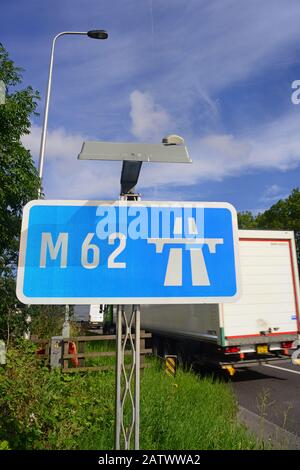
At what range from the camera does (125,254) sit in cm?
199

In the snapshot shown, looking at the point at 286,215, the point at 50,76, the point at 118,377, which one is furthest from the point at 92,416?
the point at 286,215

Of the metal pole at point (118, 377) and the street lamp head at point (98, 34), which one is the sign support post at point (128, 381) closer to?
the metal pole at point (118, 377)

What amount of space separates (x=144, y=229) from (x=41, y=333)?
11.3 meters

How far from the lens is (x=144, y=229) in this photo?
6.72 ft

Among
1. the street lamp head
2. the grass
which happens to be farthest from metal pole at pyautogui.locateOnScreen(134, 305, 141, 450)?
the street lamp head

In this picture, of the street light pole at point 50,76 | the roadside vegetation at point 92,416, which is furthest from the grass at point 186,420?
the street light pole at point 50,76

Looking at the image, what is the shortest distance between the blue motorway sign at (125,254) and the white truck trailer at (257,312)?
23.6 ft

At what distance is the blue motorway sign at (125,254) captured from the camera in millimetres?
1912

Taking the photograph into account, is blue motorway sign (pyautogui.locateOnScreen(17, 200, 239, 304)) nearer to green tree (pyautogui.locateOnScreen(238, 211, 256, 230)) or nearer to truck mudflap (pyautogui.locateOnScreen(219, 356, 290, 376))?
truck mudflap (pyautogui.locateOnScreen(219, 356, 290, 376))

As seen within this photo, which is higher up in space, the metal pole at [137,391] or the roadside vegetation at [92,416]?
the metal pole at [137,391]

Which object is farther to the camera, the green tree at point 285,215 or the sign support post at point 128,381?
the green tree at point 285,215

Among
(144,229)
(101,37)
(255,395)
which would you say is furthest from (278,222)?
(144,229)

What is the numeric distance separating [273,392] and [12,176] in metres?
7.24

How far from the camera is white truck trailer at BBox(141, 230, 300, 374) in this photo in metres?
9.07
